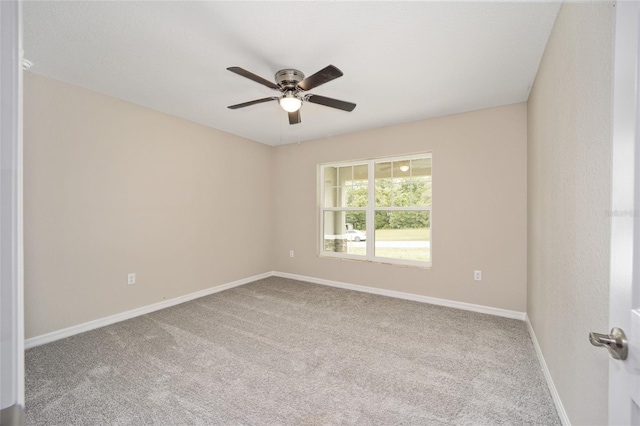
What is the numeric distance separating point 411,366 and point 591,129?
1.89 metres

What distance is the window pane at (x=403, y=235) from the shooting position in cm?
379

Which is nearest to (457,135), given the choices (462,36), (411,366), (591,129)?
(462,36)

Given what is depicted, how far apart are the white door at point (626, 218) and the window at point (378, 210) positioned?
10.1 ft

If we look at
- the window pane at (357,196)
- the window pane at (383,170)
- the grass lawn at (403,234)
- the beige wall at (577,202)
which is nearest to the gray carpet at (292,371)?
the beige wall at (577,202)

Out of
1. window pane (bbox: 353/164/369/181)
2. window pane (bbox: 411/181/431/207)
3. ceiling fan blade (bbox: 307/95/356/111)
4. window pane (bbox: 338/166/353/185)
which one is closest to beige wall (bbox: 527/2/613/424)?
ceiling fan blade (bbox: 307/95/356/111)

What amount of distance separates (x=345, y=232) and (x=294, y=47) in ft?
9.89

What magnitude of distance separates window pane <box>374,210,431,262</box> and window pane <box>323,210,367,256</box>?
0.85 feet

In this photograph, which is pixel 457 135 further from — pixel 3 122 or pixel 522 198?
pixel 3 122

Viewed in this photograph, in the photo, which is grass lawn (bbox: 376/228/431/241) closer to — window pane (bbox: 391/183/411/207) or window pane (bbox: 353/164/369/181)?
window pane (bbox: 391/183/411/207)

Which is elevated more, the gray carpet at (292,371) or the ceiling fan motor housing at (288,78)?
the ceiling fan motor housing at (288,78)

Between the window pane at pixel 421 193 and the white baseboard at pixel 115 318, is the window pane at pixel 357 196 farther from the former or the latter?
the white baseboard at pixel 115 318

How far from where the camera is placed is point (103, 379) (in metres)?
1.95

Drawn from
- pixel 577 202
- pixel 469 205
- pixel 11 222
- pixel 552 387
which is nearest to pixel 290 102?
pixel 577 202

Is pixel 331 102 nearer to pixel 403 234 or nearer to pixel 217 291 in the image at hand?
pixel 403 234
